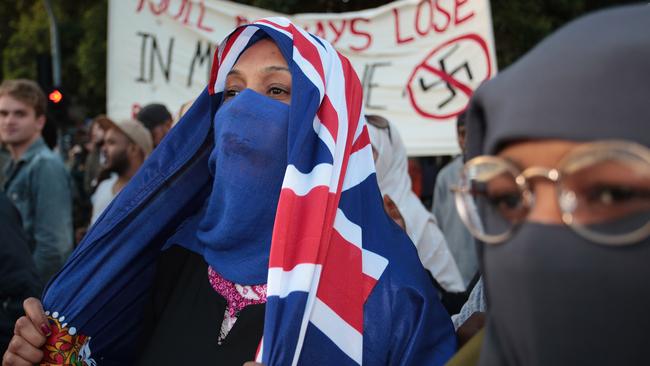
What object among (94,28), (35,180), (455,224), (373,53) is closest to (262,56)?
(35,180)

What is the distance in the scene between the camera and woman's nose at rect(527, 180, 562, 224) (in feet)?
3.32

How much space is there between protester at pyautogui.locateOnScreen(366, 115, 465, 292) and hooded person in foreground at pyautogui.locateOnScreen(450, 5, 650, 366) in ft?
8.23

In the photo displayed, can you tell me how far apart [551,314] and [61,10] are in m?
19.1

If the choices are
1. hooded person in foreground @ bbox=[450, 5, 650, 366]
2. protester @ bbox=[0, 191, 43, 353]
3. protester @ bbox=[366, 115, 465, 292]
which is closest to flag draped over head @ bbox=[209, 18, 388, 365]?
hooded person in foreground @ bbox=[450, 5, 650, 366]

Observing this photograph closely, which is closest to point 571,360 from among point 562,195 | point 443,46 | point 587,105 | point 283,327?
point 562,195

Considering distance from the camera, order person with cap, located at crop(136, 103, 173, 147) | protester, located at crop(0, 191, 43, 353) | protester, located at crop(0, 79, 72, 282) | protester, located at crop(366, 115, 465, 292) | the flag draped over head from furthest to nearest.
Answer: person with cap, located at crop(136, 103, 173, 147), protester, located at crop(0, 79, 72, 282), protester, located at crop(366, 115, 465, 292), protester, located at crop(0, 191, 43, 353), the flag draped over head

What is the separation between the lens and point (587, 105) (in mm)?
994

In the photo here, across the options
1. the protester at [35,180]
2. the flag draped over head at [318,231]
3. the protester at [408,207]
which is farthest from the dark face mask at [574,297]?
the protester at [35,180]

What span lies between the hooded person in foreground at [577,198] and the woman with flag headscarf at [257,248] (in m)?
0.73

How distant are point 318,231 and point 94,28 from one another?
52.9ft

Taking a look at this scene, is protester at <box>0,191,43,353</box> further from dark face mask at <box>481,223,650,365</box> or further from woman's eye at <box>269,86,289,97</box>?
dark face mask at <box>481,223,650,365</box>

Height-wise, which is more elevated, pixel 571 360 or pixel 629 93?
pixel 629 93

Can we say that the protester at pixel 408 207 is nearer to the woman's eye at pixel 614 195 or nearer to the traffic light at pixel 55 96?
the woman's eye at pixel 614 195

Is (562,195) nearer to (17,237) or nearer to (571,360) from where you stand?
(571,360)
